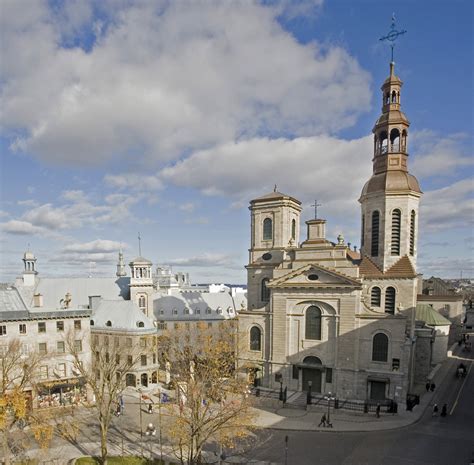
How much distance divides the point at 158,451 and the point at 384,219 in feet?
113

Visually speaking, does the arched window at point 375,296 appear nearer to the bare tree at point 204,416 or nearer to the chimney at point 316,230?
the chimney at point 316,230

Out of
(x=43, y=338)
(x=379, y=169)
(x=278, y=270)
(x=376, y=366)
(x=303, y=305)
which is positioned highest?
(x=379, y=169)

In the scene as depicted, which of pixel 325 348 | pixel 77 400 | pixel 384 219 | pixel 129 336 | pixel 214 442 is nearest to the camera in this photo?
pixel 214 442

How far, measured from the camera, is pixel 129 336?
45281 mm

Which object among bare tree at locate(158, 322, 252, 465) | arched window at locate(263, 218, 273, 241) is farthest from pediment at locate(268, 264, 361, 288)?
bare tree at locate(158, 322, 252, 465)

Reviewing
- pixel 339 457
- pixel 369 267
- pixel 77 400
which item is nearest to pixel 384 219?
pixel 369 267

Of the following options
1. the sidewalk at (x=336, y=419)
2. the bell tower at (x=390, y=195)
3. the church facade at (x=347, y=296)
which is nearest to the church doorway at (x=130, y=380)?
the church facade at (x=347, y=296)

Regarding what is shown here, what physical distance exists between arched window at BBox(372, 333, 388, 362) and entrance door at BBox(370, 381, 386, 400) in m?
2.51

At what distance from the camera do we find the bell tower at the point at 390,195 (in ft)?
133

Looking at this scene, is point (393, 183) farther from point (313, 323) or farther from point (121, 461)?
point (121, 461)

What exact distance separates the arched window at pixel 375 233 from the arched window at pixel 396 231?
1.77 metres

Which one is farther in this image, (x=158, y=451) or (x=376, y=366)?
(x=376, y=366)

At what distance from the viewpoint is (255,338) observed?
42469 millimetres

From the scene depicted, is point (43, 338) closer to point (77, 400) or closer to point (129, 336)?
point (77, 400)
